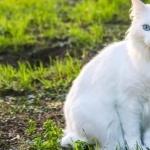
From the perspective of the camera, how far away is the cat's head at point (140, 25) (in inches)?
149

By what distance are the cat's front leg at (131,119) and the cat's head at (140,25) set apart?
0.42 m

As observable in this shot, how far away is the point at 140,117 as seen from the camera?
3.93 m

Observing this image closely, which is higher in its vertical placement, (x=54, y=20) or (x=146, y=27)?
(x=146, y=27)

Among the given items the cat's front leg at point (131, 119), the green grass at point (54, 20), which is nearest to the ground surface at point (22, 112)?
the cat's front leg at point (131, 119)

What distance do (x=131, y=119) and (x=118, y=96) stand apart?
186mm

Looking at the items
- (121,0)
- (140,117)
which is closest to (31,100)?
(140,117)

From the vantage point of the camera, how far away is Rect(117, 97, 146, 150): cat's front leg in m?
3.86

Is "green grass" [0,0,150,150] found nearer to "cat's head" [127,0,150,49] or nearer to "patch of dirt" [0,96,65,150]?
"patch of dirt" [0,96,65,150]

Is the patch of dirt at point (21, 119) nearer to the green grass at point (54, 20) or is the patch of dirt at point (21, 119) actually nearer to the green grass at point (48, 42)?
the green grass at point (48, 42)

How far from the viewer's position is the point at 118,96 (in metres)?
3.89

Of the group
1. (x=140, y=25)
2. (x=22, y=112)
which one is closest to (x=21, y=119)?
(x=22, y=112)

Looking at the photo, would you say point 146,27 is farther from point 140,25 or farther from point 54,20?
point 54,20

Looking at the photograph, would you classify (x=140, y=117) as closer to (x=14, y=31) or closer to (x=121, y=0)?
(x=14, y=31)

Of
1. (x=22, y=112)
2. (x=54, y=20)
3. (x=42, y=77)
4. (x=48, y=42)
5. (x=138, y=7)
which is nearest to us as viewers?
(x=138, y=7)
